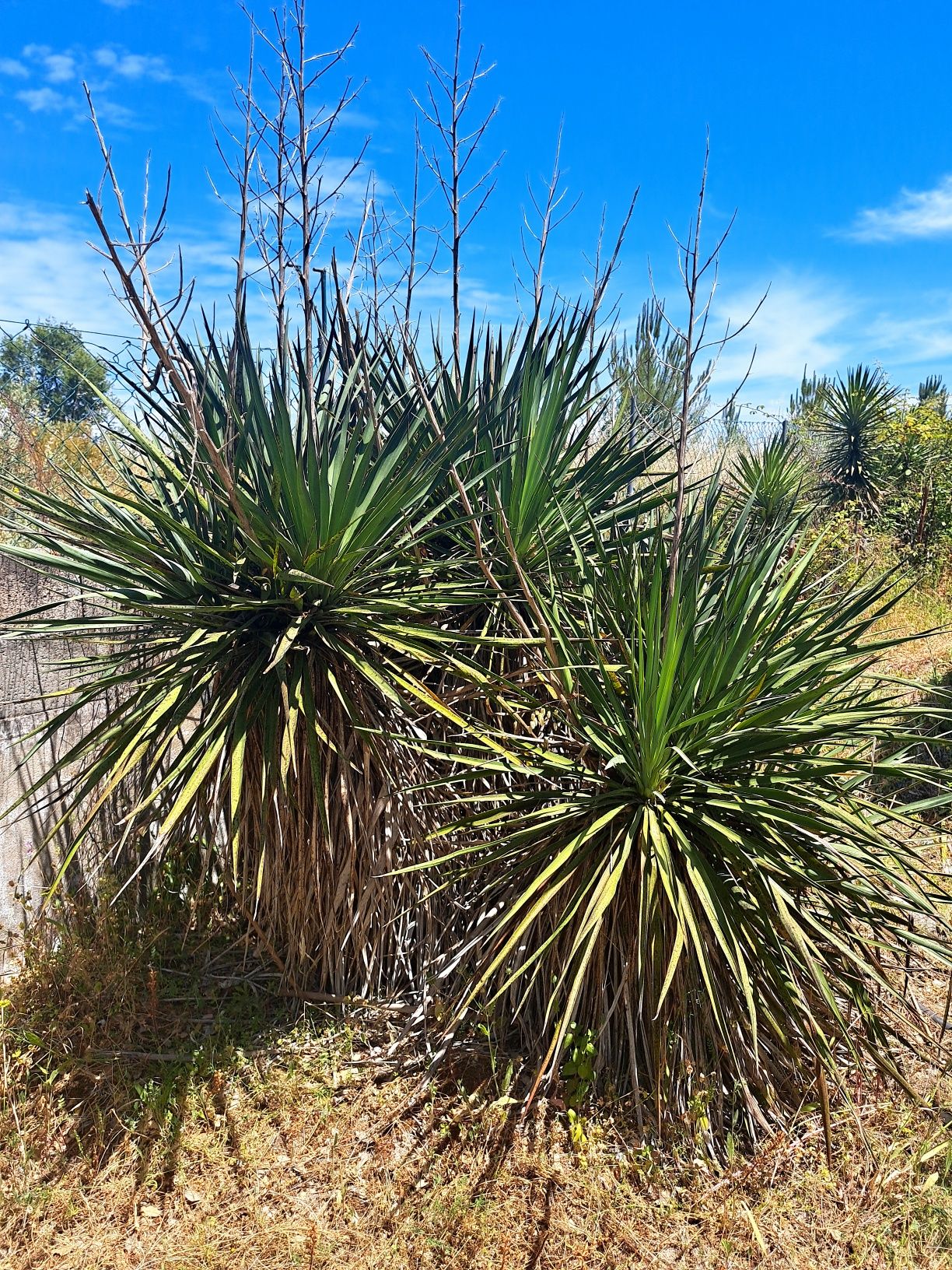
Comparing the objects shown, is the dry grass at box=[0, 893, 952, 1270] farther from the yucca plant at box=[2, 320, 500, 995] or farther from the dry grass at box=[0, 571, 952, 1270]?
the yucca plant at box=[2, 320, 500, 995]

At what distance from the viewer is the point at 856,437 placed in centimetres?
1542

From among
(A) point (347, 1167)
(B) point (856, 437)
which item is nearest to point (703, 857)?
(A) point (347, 1167)

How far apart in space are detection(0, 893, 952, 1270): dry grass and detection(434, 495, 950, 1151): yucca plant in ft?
0.76

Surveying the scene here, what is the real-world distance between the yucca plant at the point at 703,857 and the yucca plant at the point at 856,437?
13.3m

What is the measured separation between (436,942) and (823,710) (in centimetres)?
170

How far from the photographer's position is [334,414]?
10.7 ft

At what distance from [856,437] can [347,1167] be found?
15251 mm

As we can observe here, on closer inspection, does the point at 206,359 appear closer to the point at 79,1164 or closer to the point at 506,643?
the point at 506,643

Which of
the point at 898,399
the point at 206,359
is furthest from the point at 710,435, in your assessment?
the point at 206,359

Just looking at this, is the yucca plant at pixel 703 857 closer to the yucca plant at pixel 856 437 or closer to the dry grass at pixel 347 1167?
the dry grass at pixel 347 1167

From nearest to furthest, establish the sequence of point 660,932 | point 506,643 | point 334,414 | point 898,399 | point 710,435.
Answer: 1. point 660,932
2. point 506,643
3. point 334,414
4. point 898,399
5. point 710,435

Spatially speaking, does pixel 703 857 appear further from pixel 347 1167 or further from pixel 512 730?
pixel 347 1167

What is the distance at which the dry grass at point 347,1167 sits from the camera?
261 centimetres

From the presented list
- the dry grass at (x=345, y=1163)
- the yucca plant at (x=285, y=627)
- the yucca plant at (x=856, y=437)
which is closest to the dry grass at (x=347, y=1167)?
the dry grass at (x=345, y=1163)
